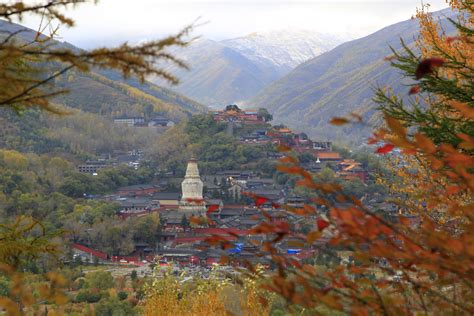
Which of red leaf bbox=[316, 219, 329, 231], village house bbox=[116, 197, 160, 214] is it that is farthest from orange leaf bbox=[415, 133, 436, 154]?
village house bbox=[116, 197, 160, 214]

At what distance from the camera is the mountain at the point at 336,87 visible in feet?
278

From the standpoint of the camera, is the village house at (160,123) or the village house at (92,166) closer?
the village house at (92,166)

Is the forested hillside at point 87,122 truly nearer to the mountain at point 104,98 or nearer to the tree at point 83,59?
the mountain at point 104,98

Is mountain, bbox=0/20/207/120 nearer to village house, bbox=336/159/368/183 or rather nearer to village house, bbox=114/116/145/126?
village house, bbox=114/116/145/126

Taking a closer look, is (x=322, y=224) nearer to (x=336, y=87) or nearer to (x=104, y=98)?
(x=104, y=98)

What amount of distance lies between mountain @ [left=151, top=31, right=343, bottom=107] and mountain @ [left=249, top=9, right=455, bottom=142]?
22979mm

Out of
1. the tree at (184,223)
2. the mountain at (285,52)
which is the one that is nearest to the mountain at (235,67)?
the mountain at (285,52)

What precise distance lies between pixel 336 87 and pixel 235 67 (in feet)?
208

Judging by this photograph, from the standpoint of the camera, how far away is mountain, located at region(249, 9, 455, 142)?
8473 centimetres

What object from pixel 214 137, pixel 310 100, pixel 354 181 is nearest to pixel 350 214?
pixel 354 181

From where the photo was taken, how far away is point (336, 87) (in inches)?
4183

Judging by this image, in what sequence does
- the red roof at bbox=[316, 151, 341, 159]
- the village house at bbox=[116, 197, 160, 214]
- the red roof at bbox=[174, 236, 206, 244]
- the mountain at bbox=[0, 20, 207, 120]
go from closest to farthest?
the red roof at bbox=[174, 236, 206, 244] < the village house at bbox=[116, 197, 160, 214] < the red roof at bbox=[316, 151, 341, 159] < the mountain at bbox=[0, 20, 207, 120]

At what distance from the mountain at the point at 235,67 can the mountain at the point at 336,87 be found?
23.0 metres

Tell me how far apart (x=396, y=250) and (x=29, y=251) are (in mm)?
2135
